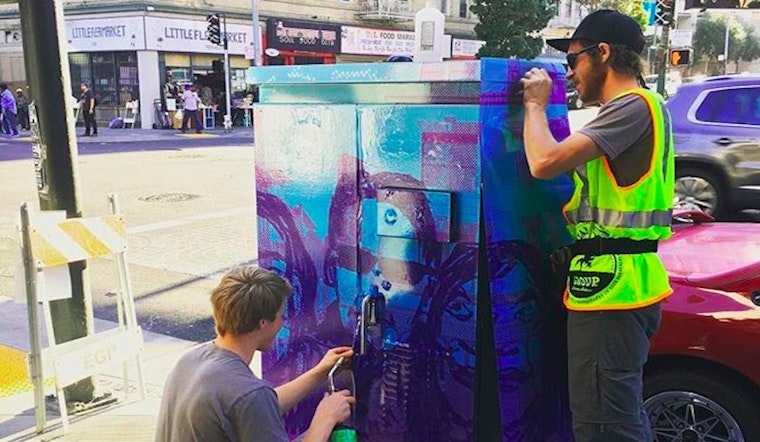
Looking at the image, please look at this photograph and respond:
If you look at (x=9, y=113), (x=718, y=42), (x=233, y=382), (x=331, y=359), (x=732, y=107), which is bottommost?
(x=331, y=359)

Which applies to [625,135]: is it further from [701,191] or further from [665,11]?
[665,11]

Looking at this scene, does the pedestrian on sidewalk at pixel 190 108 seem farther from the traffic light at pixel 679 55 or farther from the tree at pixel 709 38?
the tree at pixel 709 38

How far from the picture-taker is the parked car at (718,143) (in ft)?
29.4

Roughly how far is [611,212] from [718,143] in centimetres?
752

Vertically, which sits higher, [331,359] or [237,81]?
[237,81]

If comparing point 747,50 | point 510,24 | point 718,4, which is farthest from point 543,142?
point 747,50

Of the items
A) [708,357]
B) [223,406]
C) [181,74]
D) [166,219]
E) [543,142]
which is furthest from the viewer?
[181,74]

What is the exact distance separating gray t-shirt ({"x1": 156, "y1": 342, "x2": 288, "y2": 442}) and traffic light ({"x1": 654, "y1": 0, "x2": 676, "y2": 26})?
1582cm

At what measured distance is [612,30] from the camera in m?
2.48

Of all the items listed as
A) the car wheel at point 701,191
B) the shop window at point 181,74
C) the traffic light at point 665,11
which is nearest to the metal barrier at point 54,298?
the car wheel at point 701,191

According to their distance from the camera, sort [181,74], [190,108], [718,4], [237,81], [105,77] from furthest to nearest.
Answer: [237,81]
[181,74]
[105,77]
[718,4]
[190,108]

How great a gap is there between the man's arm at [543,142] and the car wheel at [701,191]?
24.3 ft

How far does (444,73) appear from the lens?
8.40ft

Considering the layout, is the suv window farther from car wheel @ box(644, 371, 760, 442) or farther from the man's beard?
the man's beard
